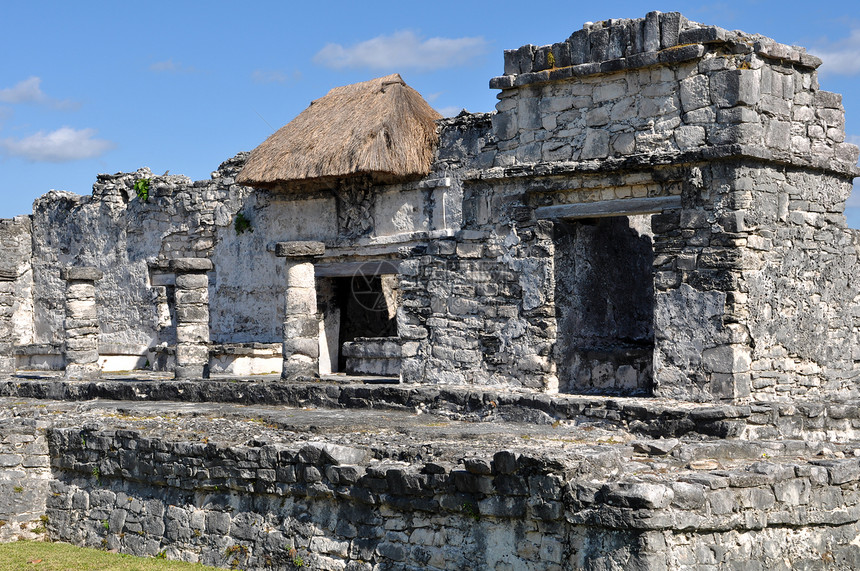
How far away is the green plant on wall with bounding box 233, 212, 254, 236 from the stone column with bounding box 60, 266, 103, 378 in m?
3.47

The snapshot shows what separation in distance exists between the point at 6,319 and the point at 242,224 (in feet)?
13.4

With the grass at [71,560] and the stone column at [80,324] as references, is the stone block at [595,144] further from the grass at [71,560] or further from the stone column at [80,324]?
the stone column at [80,324]

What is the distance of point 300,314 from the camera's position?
11.4m

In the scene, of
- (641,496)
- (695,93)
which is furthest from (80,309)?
(641,496)

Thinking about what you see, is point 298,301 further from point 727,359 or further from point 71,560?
point 727,359

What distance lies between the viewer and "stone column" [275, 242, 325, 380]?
A: 11.3 metres

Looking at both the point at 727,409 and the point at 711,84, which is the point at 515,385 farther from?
the point at 711,84

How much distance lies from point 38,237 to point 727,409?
16.0 meters

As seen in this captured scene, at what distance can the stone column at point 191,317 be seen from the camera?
12.3 meters

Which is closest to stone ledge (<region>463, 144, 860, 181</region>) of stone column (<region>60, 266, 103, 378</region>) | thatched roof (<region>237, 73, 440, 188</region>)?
thatched roof (<region>237, 73, 440, 188</region>)

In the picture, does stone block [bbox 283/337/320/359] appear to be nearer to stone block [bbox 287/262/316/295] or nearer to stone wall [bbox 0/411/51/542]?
stone block [bbox 287/262/316/295]

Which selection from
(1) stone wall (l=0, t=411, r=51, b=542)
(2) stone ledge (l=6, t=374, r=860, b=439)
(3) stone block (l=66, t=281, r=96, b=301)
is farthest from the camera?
(3) stone block (l=66, t=281, r=96, b=301)

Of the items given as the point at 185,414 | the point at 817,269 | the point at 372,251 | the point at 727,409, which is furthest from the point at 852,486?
the point at 372,251

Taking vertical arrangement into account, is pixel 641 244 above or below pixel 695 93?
below
